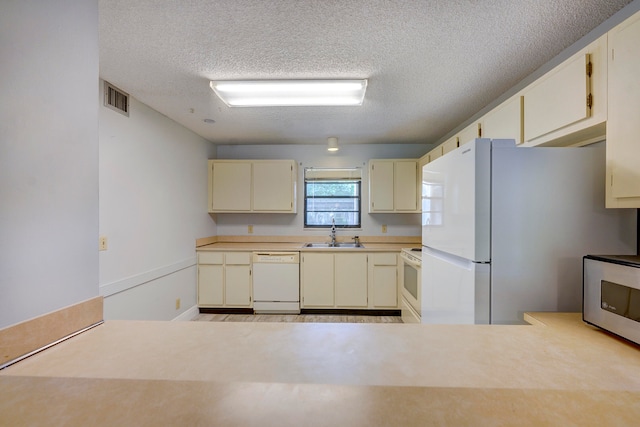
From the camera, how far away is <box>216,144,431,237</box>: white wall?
3.85 meters

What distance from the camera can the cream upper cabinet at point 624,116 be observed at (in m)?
0.99

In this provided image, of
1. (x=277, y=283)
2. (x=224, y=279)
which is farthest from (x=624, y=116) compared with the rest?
(x=224, y=279)

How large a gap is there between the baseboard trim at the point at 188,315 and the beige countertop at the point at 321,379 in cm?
251

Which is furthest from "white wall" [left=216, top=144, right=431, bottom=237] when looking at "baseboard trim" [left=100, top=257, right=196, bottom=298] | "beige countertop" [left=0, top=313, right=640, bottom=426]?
"beige countertop" [left=0, top=313, right=640, bottom=426]

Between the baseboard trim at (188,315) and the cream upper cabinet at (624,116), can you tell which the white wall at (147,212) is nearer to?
the baseboard trim at (188,315)

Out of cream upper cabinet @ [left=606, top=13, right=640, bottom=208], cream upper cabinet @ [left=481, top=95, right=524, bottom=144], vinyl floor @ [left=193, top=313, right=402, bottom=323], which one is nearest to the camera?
cream upper cabinet @ [left=606, top=13, right=640, bottom=208]

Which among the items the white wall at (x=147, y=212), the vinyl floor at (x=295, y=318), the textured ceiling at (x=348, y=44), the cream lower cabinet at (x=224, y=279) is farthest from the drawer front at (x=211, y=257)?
the textured ceiling at (x=348, y=44)

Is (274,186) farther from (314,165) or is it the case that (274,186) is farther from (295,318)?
(295,318)

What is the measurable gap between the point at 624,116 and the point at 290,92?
72.7 inches

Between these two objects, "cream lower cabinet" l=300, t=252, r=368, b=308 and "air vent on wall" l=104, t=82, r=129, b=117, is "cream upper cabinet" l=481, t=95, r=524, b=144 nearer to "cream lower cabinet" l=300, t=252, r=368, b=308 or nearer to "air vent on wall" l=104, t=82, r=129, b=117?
"cream lower cabinet" l=300, t=252, r=368, b=308

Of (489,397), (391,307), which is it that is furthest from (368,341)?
(391,307)

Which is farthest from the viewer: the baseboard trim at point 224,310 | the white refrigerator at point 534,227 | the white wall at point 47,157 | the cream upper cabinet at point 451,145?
the baseboard trim at point 224,310

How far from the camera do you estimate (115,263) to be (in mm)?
2100

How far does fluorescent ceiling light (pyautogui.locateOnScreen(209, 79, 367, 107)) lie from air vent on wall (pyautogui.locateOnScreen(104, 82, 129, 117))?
81cm
